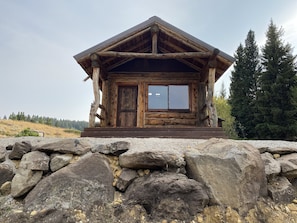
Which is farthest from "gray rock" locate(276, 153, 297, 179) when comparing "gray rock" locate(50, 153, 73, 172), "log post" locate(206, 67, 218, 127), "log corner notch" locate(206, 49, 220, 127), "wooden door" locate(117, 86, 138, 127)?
"wooden door" locate(117, 86, 138, 127)

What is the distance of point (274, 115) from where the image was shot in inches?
689

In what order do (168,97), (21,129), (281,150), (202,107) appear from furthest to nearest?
1. (21,129)
2. (168,97)
3. (202,107)
4. (281,150)

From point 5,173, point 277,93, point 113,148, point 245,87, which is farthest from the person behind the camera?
point 245,87

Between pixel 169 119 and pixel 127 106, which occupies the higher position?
pixel 127 106

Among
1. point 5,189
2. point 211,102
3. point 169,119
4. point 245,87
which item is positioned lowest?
point 5,189

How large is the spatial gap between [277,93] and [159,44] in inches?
563

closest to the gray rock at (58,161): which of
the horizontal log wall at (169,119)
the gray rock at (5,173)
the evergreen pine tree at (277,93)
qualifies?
the gray rock at (5,173)

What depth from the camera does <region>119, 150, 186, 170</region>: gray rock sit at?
3.45m

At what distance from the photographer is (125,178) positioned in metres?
3.40

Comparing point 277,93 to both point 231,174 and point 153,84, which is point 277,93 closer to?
point 153,84

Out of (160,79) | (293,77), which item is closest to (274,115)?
(293,77)

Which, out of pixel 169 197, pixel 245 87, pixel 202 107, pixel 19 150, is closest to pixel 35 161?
pixel 19 150

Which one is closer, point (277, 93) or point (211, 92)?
point (211, 92)

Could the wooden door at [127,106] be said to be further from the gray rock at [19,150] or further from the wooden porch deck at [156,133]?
the gray rock at [19,150]
